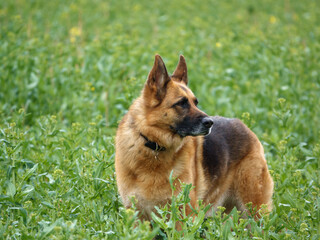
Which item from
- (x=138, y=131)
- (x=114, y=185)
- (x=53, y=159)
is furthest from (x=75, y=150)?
(x=138, y=131)

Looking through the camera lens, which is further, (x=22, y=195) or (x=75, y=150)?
(x=75, y=150)

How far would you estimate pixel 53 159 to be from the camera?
17.3ft

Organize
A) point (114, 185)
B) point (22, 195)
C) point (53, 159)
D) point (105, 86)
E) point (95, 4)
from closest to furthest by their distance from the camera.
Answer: point (22, 195) < point (114, 185) < point (53, 159) < point (105, 86) < point (95, 4)

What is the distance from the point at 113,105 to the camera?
7859 mm

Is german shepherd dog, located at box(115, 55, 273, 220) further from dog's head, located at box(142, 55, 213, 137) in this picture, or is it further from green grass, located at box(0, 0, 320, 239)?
green grass, located at box(0, 0, 320, 239)

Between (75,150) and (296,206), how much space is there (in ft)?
8.75

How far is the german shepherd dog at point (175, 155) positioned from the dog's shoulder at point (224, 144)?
1cm

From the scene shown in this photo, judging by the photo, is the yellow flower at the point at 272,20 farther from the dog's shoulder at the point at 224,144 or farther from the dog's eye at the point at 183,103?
the dog's eye at the point at 183,103

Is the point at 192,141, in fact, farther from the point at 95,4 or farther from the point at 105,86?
the point at 95,4

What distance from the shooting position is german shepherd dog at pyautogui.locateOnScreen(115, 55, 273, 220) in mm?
4277

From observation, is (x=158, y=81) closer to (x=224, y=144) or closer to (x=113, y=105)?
(x=224, y=144)

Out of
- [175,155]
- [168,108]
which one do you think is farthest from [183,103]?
[175,155]

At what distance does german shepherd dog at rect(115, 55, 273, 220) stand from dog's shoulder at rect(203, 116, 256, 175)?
1cm

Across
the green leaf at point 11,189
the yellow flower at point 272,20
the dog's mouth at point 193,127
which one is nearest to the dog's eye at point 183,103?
the dog's mouth at point 193,127
